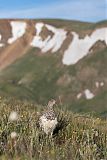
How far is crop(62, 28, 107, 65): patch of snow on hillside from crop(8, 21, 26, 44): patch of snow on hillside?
29927mm

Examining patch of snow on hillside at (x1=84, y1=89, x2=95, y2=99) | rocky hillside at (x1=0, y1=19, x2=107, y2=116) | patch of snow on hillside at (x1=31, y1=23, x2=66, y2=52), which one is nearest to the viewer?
patch of snow on hillside at (x1=84, y1=89, x2=95, y2=99)

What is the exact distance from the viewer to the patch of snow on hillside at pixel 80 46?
16225 cm

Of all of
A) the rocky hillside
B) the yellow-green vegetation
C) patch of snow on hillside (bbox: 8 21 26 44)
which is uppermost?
patch of snow on hillside (bbox: 8 21 26 44)

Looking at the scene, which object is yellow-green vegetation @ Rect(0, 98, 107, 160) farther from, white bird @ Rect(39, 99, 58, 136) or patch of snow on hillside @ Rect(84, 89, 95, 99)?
patch of snow on hillside @ Rect(84, 89, 95, 99)

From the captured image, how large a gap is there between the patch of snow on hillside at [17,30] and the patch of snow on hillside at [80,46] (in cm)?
2993

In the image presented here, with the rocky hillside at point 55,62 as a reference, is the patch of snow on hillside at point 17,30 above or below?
above

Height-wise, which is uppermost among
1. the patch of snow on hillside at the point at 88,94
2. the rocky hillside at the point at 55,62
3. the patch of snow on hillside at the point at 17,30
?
the patch of snow on hillside at the point at 17,30

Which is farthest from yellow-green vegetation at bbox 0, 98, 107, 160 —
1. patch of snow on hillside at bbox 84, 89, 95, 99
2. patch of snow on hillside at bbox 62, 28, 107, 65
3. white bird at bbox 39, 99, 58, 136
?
patch of snow on hillside at bbox 62, 28, 107, 65

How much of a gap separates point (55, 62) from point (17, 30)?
36.6 meters

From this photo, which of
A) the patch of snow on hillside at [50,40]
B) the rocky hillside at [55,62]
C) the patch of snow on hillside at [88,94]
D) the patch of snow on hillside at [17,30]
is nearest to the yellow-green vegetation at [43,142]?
the rocky hillside at [55,62]

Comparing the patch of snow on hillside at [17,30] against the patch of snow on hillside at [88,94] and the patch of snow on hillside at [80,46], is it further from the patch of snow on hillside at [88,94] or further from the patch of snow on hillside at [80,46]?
the patch of snow on hillside at [88,94]

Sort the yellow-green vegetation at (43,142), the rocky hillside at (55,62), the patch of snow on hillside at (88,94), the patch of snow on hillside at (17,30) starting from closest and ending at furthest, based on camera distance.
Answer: the yellow-green vegetation at (43,142) < the patch of snow on hillside at (88,94) < the rocky hillside at (55,62) < the patch of snow on hillside at (17,30)

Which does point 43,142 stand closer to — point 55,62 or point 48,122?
point 48,122

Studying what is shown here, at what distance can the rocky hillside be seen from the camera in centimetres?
14188
